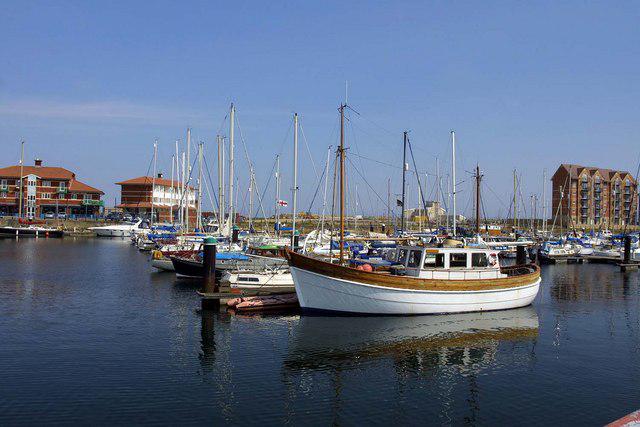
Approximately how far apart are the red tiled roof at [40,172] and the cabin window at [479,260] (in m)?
106

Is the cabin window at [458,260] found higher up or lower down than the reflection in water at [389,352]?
higher up

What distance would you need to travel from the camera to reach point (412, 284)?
1019 inches

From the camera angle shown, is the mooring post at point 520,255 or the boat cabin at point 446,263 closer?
the boat cabin at point 446,263

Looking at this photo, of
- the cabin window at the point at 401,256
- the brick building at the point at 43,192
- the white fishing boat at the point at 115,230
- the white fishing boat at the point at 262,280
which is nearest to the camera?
the cabin window at the point at 401,256

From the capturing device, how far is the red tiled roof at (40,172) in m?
113

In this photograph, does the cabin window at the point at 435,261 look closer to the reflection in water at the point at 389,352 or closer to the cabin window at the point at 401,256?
the cabin window at the point at 401,256

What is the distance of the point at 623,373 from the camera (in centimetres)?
1838

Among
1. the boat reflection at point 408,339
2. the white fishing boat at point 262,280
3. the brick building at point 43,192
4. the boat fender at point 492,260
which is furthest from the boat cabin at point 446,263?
the brick building at point 43,192

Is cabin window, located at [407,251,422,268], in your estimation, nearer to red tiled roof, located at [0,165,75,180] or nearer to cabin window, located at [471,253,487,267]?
cabin window, located at [471,253,487,267]

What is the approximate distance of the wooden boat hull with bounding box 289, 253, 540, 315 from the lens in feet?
82.8

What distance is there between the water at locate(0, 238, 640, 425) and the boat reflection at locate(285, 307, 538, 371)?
8 cm

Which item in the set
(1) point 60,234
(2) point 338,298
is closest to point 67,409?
(2) point 338,298

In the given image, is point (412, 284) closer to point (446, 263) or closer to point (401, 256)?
point (446, 263)

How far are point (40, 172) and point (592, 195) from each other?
118 metres
